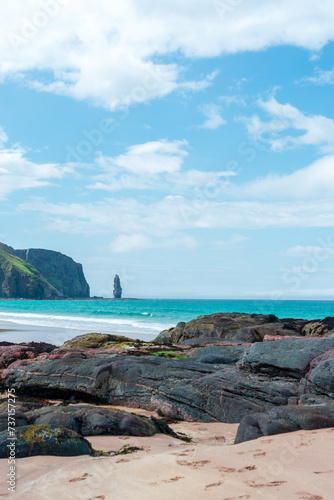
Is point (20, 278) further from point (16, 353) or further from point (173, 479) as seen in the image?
point (173, 479)

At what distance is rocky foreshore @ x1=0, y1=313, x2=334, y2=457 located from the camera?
746cm

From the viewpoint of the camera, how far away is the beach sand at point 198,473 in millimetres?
4461

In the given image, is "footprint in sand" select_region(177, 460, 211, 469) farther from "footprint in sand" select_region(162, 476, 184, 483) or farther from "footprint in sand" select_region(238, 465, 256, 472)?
"footprint in sand" select_region(238, 465, 256, 472)

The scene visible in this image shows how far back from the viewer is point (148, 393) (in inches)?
432

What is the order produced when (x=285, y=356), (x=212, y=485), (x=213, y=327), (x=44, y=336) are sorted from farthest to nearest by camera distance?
Result: (x=44, y=336)
(x=213, y=327)
(x=285, y=356)
(x=212, y=485)

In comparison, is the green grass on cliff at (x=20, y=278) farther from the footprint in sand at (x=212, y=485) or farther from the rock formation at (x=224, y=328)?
the footprint in sand at (x=212, y=485)

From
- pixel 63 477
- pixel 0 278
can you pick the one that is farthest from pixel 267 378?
pixel 0 278

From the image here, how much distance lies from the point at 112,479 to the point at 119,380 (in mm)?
6707

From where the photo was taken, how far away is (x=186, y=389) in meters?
10.3

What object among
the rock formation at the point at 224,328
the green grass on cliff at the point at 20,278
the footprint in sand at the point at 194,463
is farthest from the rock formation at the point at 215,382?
the green grass on cliff at the point at 20,278

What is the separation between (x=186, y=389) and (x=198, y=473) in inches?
211

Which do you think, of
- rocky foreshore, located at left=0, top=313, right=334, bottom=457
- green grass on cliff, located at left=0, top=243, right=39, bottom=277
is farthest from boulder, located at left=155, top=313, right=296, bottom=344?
green grass on cliff, located at left=0, top=243, right=39, bottom=277

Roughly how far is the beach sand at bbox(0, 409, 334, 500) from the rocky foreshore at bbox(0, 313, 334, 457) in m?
0.77

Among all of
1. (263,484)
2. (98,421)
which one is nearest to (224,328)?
(98,421)
